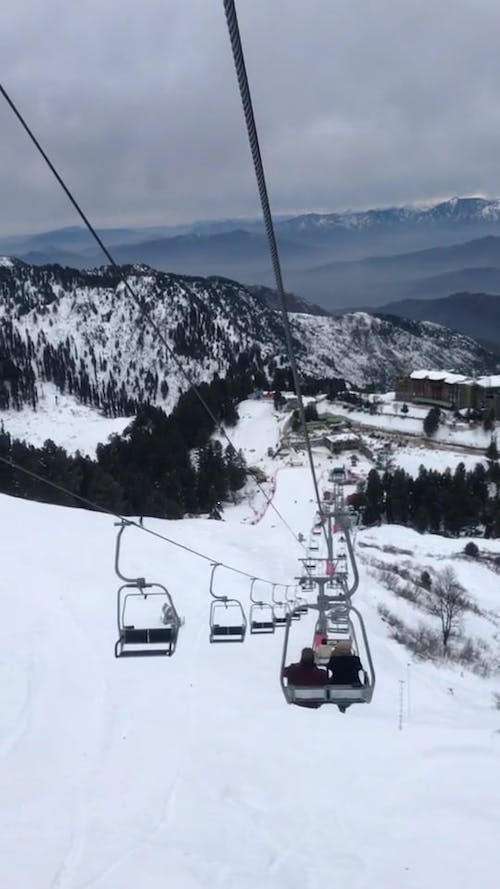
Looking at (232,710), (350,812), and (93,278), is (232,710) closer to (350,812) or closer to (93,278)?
(350,812)

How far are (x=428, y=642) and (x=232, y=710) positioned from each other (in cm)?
1080

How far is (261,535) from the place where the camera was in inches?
1483

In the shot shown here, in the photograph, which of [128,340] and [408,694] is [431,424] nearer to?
[408,694]

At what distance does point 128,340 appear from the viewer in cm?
16312

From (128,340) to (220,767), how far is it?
6130 inches

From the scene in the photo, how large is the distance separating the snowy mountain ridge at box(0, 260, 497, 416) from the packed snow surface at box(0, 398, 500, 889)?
100238mm

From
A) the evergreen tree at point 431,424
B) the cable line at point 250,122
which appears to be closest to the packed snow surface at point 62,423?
the evergreen tree at point 431,424

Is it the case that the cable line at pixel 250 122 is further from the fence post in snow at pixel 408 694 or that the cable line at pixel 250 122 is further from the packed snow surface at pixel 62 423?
the packed snow surface at pixel 62 423

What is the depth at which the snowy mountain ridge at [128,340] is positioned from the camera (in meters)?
144

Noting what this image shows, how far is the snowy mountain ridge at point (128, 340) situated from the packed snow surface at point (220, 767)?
329 feet

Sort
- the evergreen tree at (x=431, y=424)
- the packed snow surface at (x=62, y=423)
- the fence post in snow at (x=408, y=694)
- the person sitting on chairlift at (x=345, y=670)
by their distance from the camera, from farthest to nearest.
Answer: the packed snow surface at (x=62, y=423), the evergreen tree at (x=431, y=424), the fence post in snow at (x=408, y=694), the person sitting on chairlift at (x=345, y=670)

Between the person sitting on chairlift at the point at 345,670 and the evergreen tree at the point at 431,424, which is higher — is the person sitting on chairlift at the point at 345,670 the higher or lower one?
the higher one

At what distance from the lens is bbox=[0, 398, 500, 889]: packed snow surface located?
9711mm

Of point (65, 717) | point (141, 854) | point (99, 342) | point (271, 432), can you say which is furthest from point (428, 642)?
point (99, 342)
